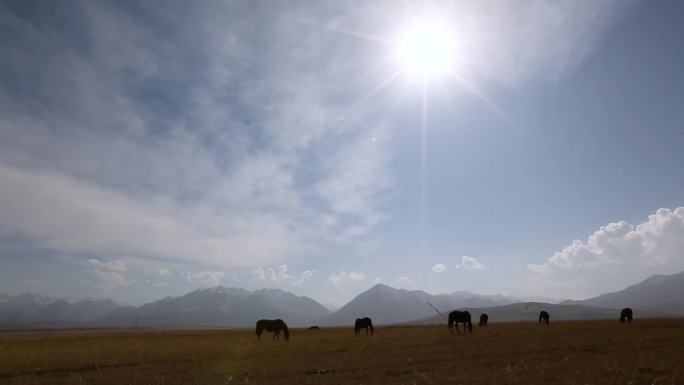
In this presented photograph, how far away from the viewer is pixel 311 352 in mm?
28188

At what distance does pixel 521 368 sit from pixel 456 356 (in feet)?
18.8

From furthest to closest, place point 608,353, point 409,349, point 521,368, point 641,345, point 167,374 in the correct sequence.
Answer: point 409,349 → point 641,345 → point 608,353 → point 167,374 → point 521,368

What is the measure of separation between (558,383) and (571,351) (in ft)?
33.4

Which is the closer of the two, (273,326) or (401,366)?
(401,366)

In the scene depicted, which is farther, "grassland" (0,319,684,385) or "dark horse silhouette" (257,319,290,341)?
"dark horse silhouette" (257,319,290,341)

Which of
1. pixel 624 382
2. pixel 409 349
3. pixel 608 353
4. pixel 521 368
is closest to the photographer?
pixel 624 382

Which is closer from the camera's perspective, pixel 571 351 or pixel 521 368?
pixel 521 368

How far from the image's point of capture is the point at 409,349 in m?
27.4

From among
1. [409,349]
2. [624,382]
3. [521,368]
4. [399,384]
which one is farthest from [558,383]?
[409,349]

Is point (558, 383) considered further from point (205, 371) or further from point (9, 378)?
point (9, 378)

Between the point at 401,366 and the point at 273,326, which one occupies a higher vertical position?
the point at 401,366

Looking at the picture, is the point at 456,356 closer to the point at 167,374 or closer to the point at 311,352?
the point at 311,352

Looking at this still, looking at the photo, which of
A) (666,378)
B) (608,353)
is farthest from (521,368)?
(608,353)

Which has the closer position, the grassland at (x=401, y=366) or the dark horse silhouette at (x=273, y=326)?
the grassland at (x=401, y=366)
